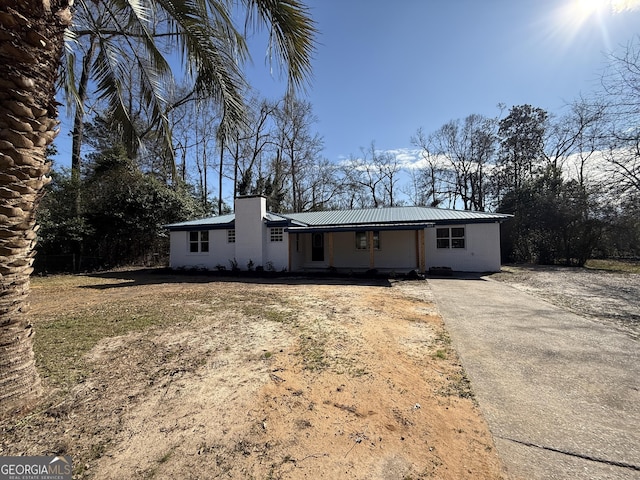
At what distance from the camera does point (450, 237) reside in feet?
50.2

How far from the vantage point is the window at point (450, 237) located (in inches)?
597

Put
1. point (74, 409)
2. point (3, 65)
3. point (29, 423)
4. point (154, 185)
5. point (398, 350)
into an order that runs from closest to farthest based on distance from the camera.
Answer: point (3, 65) < point (29, 423) < point (74, 409) < point (398, 350) < point (154, 185)

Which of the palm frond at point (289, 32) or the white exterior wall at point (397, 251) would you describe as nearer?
the palm frond at point (289, 32)

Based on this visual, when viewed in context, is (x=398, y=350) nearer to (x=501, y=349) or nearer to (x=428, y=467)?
(x=501, y=349)

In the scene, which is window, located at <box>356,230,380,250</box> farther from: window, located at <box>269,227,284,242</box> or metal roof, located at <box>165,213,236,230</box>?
metal roof, located at <box>165,213,236,230</box>

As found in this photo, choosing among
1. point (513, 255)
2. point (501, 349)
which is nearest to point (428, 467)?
point (501, 349)

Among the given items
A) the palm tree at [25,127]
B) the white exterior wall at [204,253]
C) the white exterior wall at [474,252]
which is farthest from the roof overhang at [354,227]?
the palm tree at [25,127]

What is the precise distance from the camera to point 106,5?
448 cm

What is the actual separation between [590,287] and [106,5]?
14.4 meters

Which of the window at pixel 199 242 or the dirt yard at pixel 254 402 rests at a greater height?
the window at pixel 199 242

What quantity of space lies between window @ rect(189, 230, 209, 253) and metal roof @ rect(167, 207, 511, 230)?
537 millimetres

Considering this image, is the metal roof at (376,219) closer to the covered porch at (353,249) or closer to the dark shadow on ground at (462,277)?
the covered porch at (353,249)

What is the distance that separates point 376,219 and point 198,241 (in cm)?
987

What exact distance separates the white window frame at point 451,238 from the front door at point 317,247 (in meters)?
6.28
